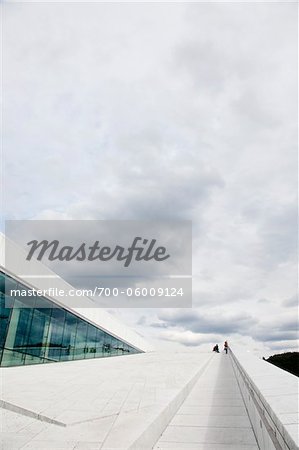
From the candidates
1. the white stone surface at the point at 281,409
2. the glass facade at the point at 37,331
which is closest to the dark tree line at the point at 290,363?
the glass facade at the point at 37,331

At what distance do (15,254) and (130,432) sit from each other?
9174 mm

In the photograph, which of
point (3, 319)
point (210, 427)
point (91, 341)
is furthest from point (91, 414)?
point (91, 341)

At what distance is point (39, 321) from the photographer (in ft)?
45.9

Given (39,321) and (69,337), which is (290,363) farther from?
(39,321)

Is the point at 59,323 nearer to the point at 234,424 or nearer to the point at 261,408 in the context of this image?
the point at 234,424

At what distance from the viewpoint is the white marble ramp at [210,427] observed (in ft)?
11.5

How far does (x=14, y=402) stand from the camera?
16.1 feet

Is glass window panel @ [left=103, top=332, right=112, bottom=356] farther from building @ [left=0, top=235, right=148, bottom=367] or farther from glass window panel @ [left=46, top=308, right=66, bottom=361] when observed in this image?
glass window panel @ [left=46, top=308, right=66, bottom=361]

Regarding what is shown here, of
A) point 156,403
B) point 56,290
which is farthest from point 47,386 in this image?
point 56,290

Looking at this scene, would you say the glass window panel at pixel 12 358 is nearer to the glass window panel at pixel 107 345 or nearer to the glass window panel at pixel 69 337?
the glass window panel at pixel 69 337

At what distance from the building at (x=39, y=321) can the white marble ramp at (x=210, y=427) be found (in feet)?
26.5

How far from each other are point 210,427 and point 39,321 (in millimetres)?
11746

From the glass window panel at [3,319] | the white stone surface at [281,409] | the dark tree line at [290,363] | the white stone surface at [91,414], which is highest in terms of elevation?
the glass window panel at [3,319]

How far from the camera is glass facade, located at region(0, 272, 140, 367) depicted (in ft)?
36.7
